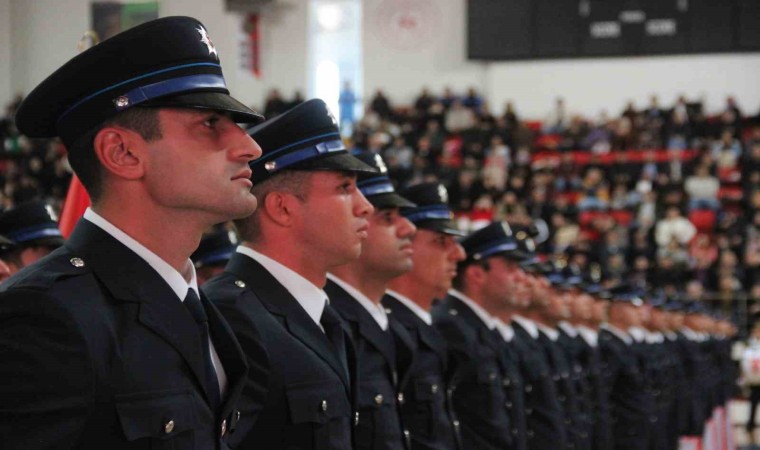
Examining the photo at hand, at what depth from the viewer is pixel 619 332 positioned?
10758mm

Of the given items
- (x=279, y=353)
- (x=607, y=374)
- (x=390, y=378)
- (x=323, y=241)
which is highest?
(x=323, y=241)

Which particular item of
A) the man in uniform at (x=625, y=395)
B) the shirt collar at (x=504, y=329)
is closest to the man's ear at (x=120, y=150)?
the shirt collar at (x=504, y=329)

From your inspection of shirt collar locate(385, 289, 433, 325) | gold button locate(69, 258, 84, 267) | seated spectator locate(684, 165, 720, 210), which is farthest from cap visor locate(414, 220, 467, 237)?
seated spectator locate(684, 165, 720, 210)

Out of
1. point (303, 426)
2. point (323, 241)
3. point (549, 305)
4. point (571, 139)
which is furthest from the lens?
point (571, 139)

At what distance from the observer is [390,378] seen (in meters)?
3.90

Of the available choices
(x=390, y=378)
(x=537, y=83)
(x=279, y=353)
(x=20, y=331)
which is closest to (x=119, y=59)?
(x=20, y=331)

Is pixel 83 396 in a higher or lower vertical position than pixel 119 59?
lower

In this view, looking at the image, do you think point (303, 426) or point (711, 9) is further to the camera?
point (711, 9)

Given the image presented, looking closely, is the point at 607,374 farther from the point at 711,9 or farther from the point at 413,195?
the point at 711,9

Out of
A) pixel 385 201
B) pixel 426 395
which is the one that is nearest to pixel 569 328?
pixel 426 395

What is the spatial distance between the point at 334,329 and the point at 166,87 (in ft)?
3.80

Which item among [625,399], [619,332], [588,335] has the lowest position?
[625,399]

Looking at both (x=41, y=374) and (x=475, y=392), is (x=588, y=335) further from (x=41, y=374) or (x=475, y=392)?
(x=41, y=374)

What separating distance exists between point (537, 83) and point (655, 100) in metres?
2.79
